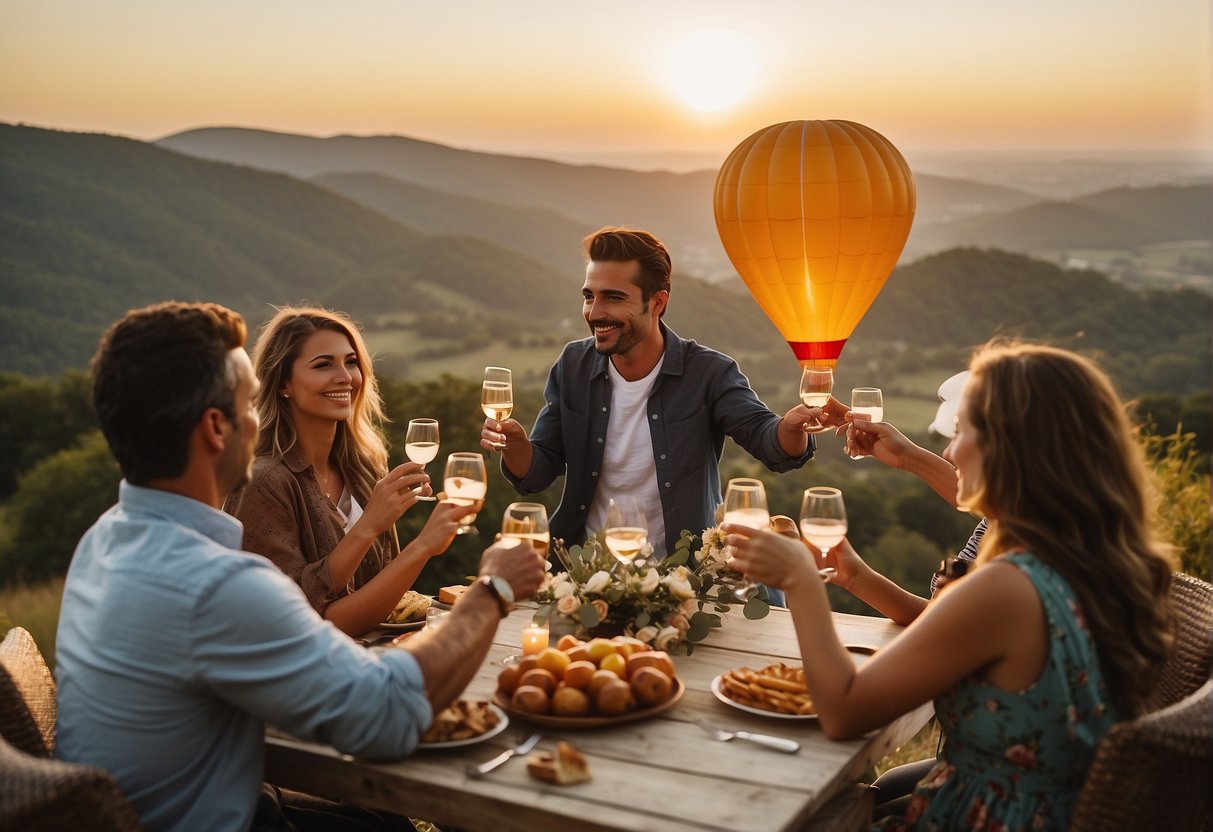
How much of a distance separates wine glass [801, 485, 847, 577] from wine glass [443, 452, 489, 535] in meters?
0.85

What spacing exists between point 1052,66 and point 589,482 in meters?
17.2

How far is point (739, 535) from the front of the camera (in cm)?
255

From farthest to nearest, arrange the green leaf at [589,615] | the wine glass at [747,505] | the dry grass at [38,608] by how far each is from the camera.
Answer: the dry grass at [38,608] < the green leaf at [589,615] < the wine glass at [747,505]

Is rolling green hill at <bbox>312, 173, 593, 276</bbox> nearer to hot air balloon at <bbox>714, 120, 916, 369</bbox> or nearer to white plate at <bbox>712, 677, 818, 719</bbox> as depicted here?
hot air balloon at <bbox>714, 120, 916, 369</bbox>

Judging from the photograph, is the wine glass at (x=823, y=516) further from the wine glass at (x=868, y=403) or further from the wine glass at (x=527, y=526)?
the wine glass at (x=868, y=403)

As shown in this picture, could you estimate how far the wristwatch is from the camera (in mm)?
2412

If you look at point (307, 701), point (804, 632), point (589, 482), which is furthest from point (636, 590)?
point (589, 482)

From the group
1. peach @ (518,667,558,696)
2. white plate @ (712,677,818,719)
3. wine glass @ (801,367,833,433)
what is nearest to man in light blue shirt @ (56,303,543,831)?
peach @ (518,667,558,696)

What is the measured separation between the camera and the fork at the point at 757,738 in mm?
2348

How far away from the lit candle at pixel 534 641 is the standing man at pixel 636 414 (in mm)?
1685

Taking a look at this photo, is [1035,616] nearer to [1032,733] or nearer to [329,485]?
[1032,733]

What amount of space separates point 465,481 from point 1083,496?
60.0 inches

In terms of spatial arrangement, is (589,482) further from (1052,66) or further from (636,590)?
(1052,66)

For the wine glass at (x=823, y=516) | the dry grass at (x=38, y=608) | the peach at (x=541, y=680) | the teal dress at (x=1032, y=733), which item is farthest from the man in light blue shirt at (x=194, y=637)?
the dry grass at (x=38, y=608)
